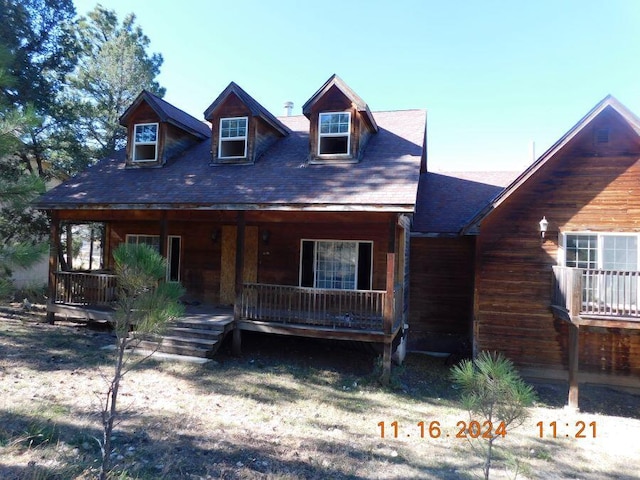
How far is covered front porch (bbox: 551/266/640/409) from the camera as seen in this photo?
7531 mm

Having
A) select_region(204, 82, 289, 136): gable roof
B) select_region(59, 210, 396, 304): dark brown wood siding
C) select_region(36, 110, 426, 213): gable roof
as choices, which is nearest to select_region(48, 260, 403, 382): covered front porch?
select_region(59, 210, 396, 304): dark brown wood siding

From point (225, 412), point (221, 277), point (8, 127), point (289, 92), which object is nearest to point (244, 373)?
point (225, 412)

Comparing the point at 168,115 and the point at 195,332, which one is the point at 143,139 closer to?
the point at 168,115

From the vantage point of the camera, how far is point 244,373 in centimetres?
849

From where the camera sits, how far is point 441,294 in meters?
11.8

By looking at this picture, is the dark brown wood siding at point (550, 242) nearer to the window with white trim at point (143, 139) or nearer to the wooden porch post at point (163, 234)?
the wooden porch post at point (163, 234)

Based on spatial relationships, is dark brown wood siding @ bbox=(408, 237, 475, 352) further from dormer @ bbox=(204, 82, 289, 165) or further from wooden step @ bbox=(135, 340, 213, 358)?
wooden step @ bbox=(135, 340, 213, 358)

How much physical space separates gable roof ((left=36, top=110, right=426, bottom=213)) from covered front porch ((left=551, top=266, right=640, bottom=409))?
3.77 m

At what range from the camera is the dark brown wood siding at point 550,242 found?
28.9ft

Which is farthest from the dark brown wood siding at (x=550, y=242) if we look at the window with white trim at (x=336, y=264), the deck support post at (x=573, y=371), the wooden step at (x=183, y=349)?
the wooden step at (x=183, y=349)

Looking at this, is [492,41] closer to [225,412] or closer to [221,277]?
[221,277]

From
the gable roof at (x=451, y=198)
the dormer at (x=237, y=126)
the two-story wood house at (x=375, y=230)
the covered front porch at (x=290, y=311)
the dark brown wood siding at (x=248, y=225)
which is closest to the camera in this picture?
the covered front porch at (x=290, y=311)

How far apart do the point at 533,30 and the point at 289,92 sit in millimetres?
9901

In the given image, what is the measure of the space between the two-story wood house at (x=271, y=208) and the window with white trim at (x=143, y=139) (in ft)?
0.12
